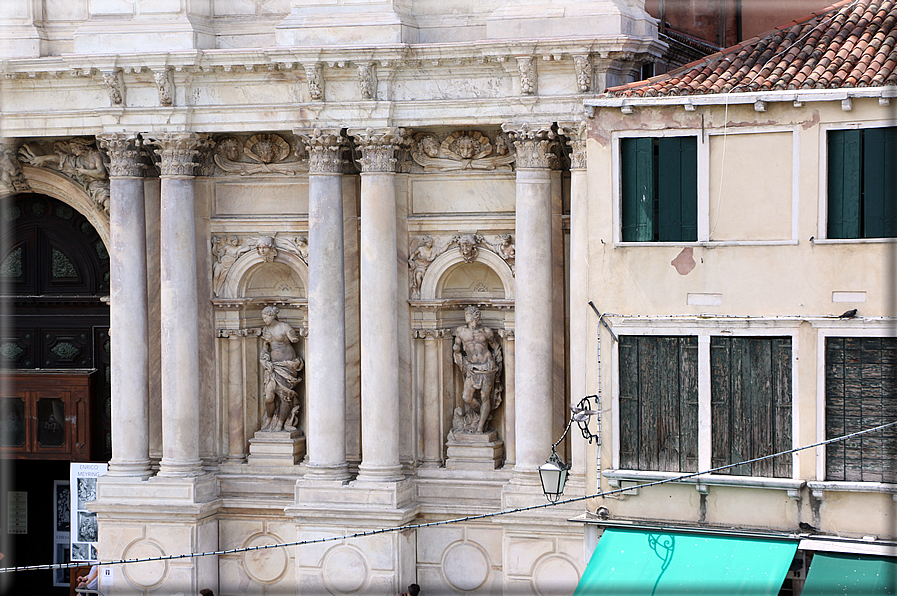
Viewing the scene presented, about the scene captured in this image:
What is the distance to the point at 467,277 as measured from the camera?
2434 centimetres

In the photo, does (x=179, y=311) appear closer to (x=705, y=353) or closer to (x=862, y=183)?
(x=705, y=353)

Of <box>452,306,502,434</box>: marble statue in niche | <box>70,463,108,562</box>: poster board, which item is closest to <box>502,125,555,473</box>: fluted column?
<box>452,306,502,434</box>: marble statue in niche

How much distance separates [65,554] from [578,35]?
42.5 ft

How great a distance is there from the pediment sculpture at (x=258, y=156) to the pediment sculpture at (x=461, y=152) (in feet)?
6.38

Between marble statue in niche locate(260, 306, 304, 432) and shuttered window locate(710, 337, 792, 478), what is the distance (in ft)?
26.3

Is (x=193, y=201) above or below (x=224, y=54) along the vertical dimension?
below

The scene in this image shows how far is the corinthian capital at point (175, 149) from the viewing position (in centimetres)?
2367

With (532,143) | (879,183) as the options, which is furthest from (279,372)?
(879,183)

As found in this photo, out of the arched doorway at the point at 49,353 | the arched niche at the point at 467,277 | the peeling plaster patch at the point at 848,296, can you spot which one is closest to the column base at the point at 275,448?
Result: the arched doorway at the point at 49,353

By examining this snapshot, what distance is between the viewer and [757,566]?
1895cm

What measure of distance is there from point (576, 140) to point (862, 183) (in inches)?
188

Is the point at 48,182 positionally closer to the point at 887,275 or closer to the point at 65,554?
the point at 65,554

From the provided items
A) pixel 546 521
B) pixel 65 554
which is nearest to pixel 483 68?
pixel 546 521

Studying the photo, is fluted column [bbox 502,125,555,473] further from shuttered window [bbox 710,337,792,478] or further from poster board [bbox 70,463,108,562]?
poster board [bbox 70,463,108,562]
